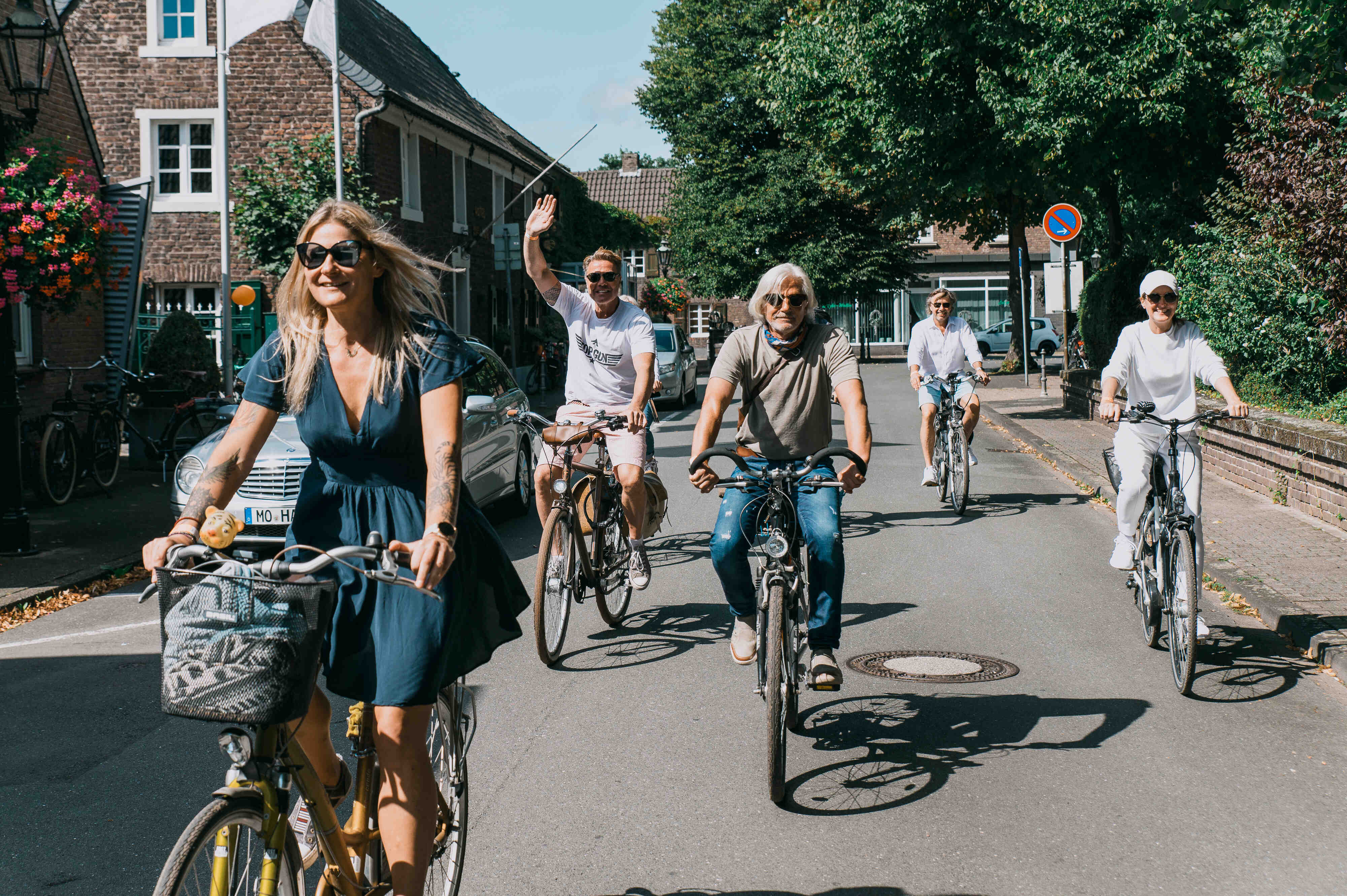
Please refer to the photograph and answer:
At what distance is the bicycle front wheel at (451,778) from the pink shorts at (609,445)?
11.3 feet

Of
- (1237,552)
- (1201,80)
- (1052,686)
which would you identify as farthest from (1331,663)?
(1201,80)

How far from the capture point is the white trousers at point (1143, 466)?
647 cm

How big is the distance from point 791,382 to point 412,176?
23380 millimetres

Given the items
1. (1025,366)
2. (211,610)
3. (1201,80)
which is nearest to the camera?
(211,610)

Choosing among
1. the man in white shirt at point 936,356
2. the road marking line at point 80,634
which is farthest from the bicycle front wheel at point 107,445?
the man in white shirt at point 936,356

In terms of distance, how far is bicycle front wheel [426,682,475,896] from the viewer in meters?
3.41

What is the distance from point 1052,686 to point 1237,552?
12.0ft

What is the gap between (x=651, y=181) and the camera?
242 feet

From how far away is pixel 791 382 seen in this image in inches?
212

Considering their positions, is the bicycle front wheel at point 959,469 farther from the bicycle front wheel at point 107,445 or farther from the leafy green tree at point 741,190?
the leafy green tree at point 741,190

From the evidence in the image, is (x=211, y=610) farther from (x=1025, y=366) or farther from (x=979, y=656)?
(x=1025, y=366)

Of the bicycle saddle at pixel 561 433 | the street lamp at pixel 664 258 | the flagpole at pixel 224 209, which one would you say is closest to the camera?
the bicycle saddle at pixel 561 433

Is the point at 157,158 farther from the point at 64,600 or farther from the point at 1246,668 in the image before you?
the point at 1246,668

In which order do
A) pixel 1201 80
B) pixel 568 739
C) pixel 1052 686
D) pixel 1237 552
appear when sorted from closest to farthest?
1. pixel 568 739
2. pixel 1052 686
3. pixel 1237 552
4. pixel 1201 80
